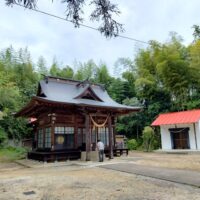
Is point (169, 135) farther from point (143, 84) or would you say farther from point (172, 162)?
point (172, 162)

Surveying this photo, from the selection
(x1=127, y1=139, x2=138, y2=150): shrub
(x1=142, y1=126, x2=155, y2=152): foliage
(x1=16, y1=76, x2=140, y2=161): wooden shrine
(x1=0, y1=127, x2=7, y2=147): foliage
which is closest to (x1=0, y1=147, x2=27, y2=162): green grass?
(x1=0, y1=127, x2=7, y2=147): foliage

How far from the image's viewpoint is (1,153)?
14.6 m

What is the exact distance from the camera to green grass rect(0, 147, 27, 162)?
13488 mm

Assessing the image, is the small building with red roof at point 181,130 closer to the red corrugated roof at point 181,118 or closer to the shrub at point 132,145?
the red corrugated roof at point 181,118

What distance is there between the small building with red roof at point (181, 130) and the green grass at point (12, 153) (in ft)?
31.8

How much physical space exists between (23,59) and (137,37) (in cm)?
1899

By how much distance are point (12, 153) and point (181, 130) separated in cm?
1158

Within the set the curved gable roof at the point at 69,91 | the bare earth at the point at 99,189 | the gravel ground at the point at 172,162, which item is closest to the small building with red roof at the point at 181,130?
the gravel ground at the point at 172,162

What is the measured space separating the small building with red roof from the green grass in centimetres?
970

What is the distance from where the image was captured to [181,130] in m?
15.8

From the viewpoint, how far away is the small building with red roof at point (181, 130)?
14983 mm

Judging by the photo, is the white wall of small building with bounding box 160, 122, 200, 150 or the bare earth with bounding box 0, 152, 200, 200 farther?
the white wall of small building with bounding box 160, 122, 200, 150

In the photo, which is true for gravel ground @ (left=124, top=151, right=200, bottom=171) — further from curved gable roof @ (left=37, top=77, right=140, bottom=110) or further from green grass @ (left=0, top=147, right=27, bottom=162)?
green grass @ (left=0, top=147, right=27, bottom=162)

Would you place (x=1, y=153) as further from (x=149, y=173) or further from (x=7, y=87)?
(x=149, y=173)
